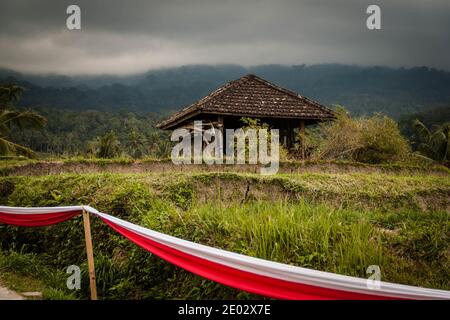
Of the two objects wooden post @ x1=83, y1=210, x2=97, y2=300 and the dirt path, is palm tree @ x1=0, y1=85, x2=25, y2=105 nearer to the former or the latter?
the dirt path

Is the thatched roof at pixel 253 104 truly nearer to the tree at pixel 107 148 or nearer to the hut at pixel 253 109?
the hut at pixel 253 109

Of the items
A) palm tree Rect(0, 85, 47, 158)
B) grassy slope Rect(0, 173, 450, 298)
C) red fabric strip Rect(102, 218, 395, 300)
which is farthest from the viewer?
palm tree Rect(0, 85, 47, 158)

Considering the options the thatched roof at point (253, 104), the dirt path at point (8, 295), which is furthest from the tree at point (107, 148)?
the dirt path at point (8, 295)

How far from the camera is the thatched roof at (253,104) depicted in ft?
52.9

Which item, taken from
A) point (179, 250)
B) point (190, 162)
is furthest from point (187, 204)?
point (190, 162)

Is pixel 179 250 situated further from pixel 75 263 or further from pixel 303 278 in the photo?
pixel 75 263

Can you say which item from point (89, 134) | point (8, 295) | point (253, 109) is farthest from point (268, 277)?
point (89, 134)

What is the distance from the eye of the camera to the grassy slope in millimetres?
4477

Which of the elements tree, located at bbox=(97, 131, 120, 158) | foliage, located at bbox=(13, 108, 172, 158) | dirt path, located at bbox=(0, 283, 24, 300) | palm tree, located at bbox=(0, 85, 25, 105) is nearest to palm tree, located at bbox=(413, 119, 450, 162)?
tree, located at bbox=(97, 131, 120, 158)

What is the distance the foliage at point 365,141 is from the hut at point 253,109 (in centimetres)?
107

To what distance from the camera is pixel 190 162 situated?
11.1m

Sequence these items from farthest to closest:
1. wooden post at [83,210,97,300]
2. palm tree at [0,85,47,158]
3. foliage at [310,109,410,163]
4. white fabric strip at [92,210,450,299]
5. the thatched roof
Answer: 1. palm tree at [0,85,47,158]
2. foliage at [310,109,410,163]
3. the thatched roof
4. wooden post at [83,210,97,300]
5. white fabric strip at [92,210,450,299]

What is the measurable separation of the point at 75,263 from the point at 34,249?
148cm

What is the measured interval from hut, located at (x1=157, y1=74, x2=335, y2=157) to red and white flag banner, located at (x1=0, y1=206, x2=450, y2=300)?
39.2 feet
